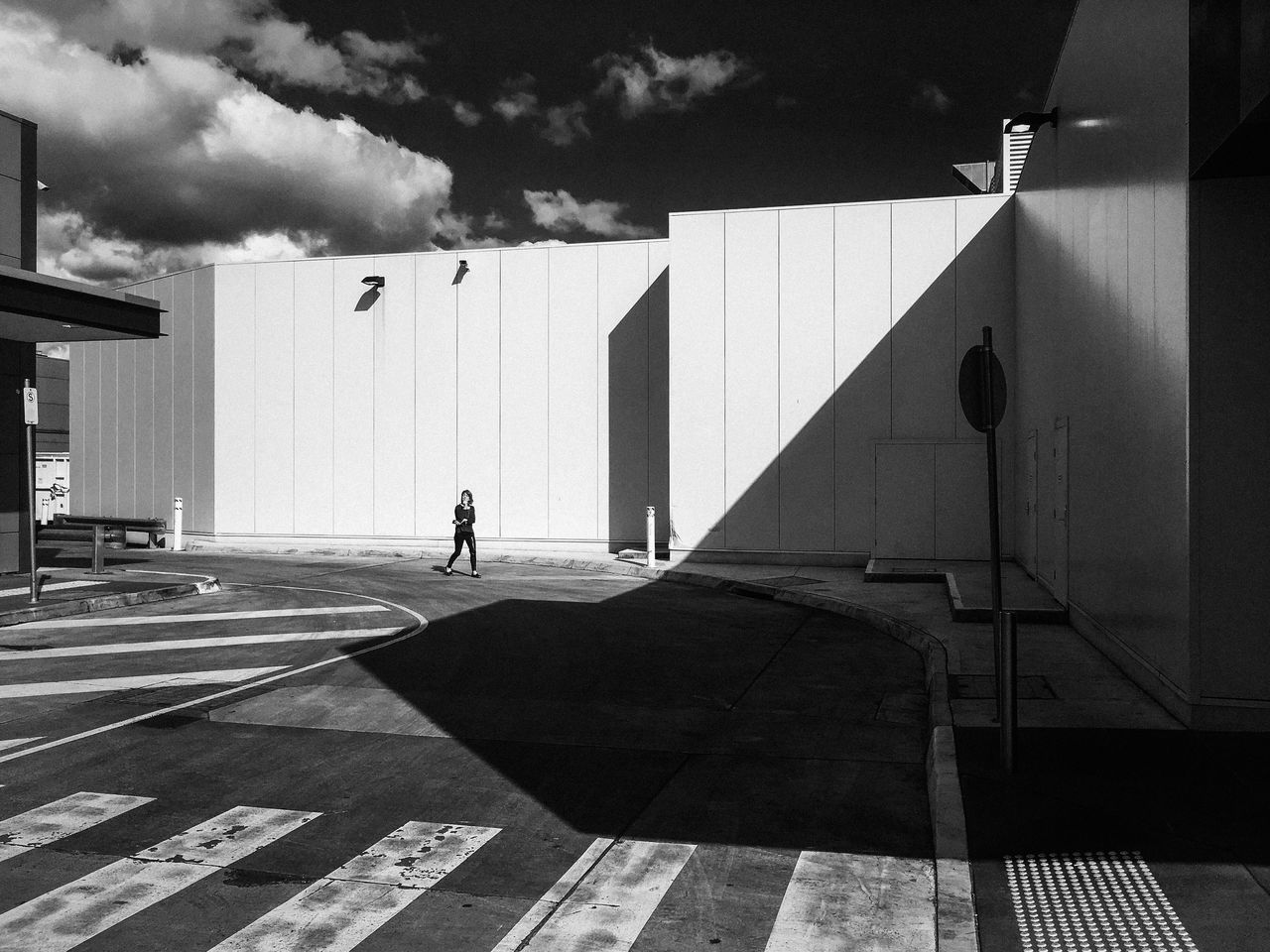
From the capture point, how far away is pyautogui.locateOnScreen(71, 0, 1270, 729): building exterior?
743 centimetres

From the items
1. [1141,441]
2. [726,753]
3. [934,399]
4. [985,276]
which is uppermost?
[985,276]

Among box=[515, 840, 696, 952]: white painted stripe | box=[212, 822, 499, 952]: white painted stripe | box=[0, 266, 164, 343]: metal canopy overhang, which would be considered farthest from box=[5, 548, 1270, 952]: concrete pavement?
box=[0, 266, 164, 343]: metal canopy overhang

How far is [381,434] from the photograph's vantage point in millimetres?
27000

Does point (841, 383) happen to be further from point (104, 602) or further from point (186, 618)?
point (104, 602)

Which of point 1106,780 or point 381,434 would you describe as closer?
point 1106,780

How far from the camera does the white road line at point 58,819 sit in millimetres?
5754

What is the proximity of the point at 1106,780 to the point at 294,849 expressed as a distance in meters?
4.88

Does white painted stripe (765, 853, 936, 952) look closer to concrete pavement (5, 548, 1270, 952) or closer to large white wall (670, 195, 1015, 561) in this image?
concrete pavement (5, 548, 1270, 952)

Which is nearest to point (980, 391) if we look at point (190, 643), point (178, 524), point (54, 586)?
point (190, 643)

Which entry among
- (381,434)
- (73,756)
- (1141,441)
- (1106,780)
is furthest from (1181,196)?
(381,434)

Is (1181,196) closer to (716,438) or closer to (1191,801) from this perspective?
(1191,801)

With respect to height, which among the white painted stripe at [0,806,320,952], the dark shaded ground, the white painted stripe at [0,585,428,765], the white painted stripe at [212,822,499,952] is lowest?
the white painted stripe at [212,822,499,952]

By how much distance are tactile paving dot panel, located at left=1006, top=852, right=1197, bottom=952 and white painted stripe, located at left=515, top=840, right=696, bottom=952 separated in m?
1.70

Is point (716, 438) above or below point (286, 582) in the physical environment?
above
